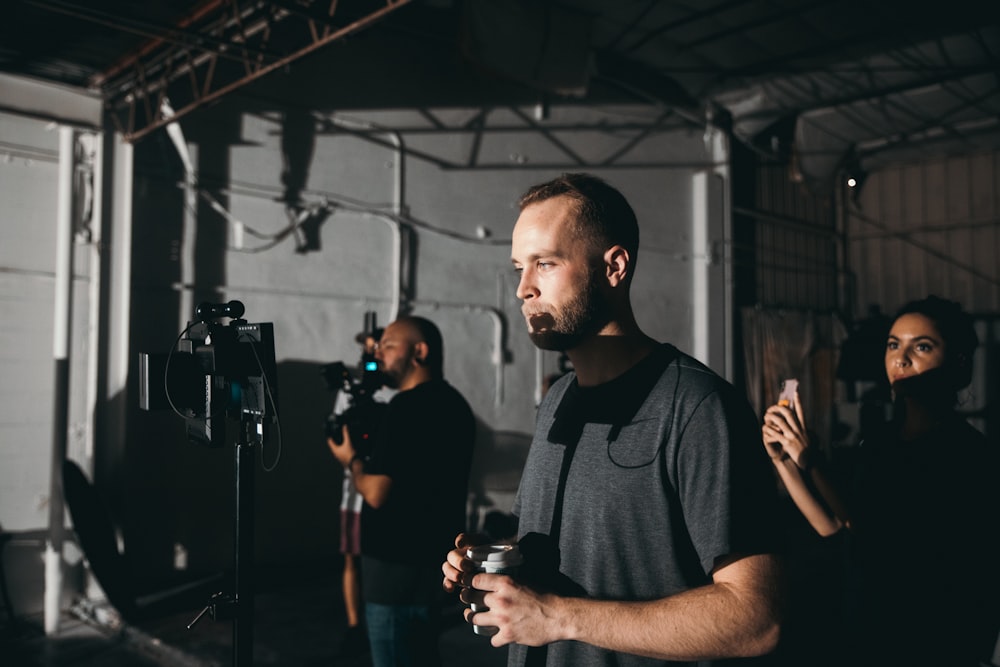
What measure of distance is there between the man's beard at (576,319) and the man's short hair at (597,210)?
8cm

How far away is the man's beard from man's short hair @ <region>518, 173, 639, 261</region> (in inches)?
3.3

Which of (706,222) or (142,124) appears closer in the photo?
(142,124)

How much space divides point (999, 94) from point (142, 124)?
31.6 ft

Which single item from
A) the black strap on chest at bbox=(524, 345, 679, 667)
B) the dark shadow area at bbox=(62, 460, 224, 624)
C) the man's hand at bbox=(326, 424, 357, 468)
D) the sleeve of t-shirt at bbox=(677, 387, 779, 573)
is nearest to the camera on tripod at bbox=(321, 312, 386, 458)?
the man's hand at bbox=(326, 424, 357, 468)

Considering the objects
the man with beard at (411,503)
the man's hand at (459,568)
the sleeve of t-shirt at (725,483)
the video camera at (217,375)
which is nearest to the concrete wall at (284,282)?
the man with beard at (411,503)

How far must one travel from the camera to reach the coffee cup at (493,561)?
113 centimetres

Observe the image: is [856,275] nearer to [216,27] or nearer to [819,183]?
[819,183]

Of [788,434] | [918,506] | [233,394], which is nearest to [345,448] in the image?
[233,394]

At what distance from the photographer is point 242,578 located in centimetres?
198

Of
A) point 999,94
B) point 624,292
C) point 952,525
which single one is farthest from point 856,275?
point 624,292

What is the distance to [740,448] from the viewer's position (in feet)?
3.54

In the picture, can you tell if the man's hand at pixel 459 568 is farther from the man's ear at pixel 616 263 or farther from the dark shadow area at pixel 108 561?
the dark shadow area at pixel 108 561

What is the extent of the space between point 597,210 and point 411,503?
1.47m

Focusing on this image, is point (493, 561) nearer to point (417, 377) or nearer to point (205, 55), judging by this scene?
point (417, 377)
